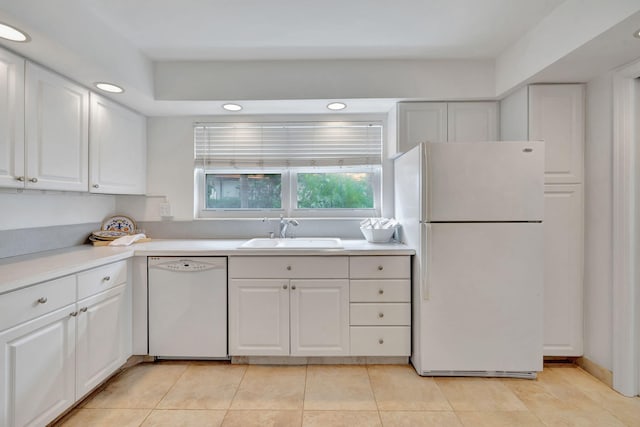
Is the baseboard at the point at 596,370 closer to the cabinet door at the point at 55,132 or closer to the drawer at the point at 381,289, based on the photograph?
the drawer at the point at 381,289

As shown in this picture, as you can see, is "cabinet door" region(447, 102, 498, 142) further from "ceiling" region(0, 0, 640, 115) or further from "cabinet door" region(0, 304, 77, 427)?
"cabinet door" region(0, 304, 77, 427)

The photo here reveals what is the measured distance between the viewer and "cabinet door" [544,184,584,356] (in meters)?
2.22

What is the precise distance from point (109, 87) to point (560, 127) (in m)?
3.15

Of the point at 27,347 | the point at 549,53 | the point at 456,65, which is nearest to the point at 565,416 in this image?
the point at 549,53

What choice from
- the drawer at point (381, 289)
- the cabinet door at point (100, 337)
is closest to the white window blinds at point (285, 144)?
the drawer at point (381, 289)

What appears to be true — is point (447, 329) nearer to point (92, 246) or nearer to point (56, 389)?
point (56, 389)

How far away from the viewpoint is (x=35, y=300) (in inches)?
59.1

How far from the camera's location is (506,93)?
2402 mm

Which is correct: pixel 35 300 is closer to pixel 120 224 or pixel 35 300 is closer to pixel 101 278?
pixel 101 278

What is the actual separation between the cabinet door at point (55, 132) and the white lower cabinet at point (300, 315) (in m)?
1.29

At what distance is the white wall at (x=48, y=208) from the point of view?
6.49ft

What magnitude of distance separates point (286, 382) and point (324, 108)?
2120 millimetres

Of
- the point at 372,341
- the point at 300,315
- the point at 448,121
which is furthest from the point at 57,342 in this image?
the point at 448,121

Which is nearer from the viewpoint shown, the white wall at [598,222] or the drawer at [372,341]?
the white wall at [598,222]
